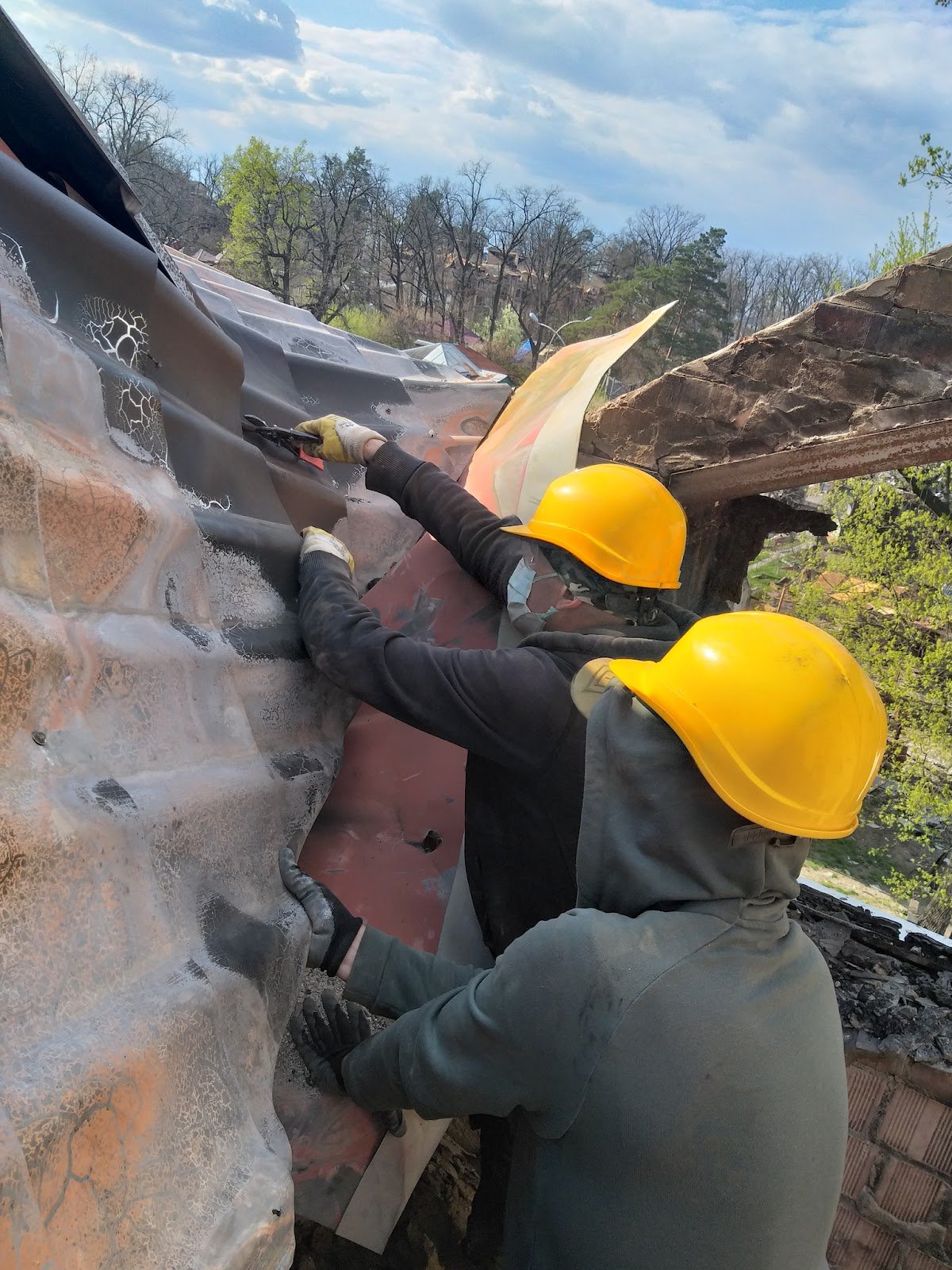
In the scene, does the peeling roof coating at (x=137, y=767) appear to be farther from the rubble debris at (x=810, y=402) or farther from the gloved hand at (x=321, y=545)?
the rubble debris at (x=810, y=402)

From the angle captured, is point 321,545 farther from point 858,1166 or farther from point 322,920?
point 858,1166

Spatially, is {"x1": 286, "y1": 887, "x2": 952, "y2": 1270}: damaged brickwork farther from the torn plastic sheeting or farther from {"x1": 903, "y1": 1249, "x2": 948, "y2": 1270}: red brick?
the torn plastic sheeting

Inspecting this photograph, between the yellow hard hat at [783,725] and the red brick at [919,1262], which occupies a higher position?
the yellow hard hat at [783,725]

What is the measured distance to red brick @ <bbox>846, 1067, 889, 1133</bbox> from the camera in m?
2.84

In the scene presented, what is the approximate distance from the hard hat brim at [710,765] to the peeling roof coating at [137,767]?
2.81ft

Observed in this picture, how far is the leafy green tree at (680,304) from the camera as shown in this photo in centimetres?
3256

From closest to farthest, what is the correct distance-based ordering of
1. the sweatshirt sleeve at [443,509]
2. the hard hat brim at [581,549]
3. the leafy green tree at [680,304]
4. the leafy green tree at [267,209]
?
the hard hat brim at [581,549], the sweatshirt sleeve at [443,509], the leafy green tree at [267,209], the leafy green tree at [680,304]

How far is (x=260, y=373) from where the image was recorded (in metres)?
3.17

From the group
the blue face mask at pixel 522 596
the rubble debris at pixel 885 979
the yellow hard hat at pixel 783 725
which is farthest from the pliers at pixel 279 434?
the rubble debris at pixel 885 979

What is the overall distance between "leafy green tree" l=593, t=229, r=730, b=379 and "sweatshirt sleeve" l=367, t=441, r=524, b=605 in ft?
103

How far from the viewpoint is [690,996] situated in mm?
1312

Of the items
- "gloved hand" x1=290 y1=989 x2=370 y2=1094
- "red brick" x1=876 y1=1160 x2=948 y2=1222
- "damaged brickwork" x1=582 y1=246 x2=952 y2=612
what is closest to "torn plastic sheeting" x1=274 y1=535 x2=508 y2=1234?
"gloved hand" x1=290 y1=989 x2=370 y2=1094

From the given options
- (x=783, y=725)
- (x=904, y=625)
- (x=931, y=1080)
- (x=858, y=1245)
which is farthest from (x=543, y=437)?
(x=904, y=625)

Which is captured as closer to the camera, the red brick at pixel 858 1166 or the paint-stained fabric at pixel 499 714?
the paint-stained fabric at pixel 499 714
